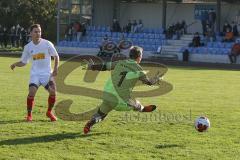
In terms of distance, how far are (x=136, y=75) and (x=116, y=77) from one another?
13.5 inches

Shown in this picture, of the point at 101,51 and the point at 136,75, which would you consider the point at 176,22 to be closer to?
the point at 101,51

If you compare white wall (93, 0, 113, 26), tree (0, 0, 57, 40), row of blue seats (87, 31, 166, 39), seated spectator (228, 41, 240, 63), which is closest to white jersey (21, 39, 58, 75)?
seated spectator (228, 41, 240, 63)

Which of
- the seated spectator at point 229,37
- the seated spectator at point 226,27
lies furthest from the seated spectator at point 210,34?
the seated spectator at point 229,37

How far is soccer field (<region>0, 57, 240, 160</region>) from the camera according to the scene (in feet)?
25.9

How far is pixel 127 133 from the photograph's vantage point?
9391 mm

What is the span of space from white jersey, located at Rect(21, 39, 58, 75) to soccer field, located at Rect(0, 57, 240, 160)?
0.94 m

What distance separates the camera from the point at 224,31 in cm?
3872

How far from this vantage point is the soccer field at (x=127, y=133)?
7891mm

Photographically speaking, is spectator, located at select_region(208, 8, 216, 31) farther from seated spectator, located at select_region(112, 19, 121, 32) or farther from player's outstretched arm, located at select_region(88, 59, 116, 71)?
player's outstretched arm, located at select_region(88, 59, 116, 71)

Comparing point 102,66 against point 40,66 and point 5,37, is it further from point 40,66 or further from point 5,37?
point 5,37

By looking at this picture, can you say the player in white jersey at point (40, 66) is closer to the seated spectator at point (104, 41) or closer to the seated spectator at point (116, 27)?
the seated spectator at point (104, 41)

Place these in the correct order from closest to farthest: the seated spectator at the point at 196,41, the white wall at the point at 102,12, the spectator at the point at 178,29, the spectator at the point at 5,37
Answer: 1. the seated spectator at the point at 196,41
2. the spectator at the point at 178,29
3. the spectator at the point at 5,37
4. the white wall at the point at 102,12

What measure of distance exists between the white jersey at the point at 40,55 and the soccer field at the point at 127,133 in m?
0.94

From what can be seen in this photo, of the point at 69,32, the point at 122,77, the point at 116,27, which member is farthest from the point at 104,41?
the point at 122,77
